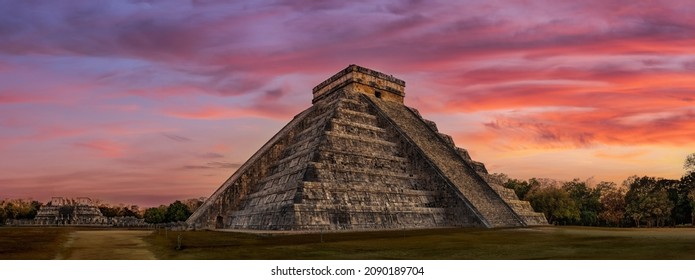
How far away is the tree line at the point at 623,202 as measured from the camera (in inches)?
2451

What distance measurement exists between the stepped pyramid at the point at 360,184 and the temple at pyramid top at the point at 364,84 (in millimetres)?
2687

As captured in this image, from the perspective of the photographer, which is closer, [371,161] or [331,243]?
[331,243]

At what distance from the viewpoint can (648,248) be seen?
55.5 ft

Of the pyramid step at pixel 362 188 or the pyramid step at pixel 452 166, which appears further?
the pyramid step at pixel 452 166

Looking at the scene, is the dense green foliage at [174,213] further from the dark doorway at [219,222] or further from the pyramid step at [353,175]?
the pyramid step at [353,175]

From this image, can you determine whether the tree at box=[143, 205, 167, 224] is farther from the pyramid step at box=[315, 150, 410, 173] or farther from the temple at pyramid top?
the pyramid step at box=[315, 150, 410, 173]

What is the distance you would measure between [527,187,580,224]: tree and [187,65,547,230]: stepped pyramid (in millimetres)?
21855

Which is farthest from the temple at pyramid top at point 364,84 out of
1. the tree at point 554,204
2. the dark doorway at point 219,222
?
the tree at point 554,204

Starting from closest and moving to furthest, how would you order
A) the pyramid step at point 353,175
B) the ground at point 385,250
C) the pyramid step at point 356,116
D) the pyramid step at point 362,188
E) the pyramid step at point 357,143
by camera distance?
the ground at point 385,250 → the pyramid step at point 362,188 → the pyramid step at point 353,175 → the pyramid step at point 357,143 → the pyramid step at point 356,116

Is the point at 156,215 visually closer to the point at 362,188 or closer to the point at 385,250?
the point at 362,188

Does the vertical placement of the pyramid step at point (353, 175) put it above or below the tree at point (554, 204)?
above
